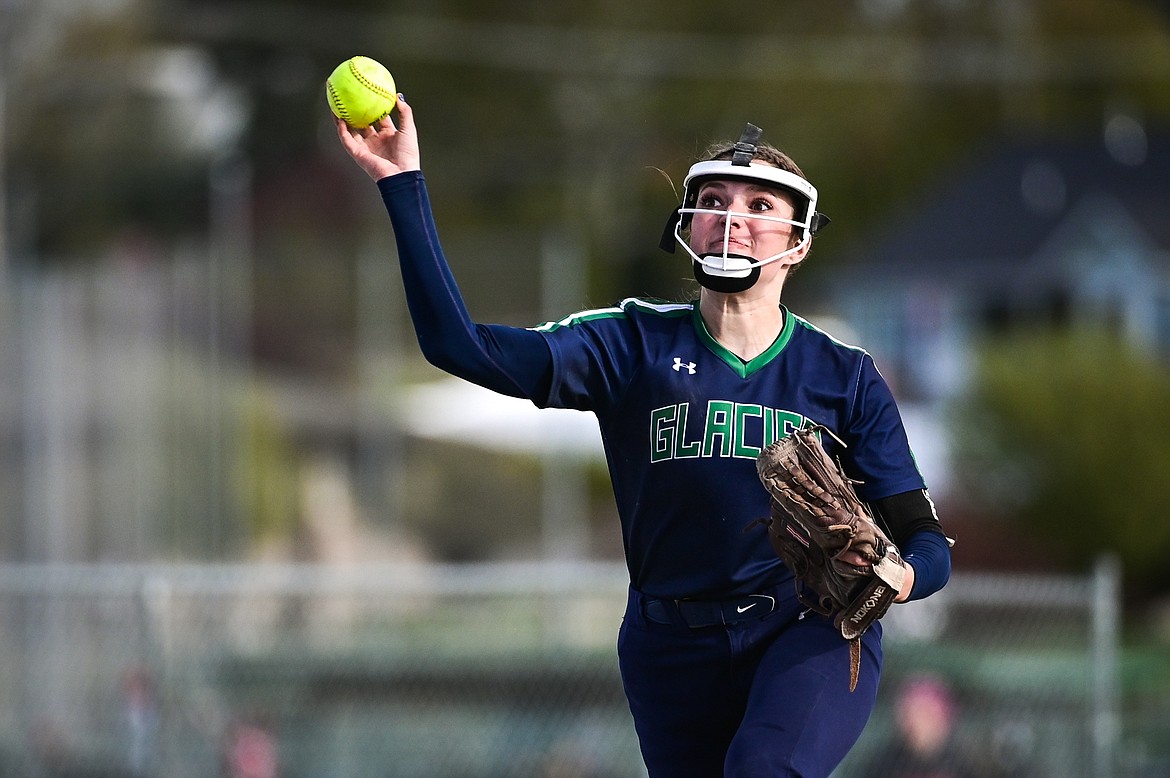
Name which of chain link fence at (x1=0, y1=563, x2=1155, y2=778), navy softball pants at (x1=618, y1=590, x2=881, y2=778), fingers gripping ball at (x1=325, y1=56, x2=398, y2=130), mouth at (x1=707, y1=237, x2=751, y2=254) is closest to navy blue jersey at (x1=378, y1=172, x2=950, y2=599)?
navy softball pants at (x1=618, y1=590, x2=881, y2=778)

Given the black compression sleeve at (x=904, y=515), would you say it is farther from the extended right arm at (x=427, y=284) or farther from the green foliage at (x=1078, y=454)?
the green foliage at (x=1078, y=454)

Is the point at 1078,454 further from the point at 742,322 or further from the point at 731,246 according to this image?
the point at 731,246

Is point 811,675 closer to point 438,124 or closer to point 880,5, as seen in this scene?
point 438,124

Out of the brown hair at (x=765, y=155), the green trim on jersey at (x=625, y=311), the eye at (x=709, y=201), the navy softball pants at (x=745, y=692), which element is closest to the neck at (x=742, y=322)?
the green trim on jersey at (x=625, y=311)

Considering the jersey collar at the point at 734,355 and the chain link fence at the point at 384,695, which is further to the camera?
the chain link fence at the point at 384,695

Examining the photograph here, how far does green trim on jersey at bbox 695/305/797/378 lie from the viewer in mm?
4121

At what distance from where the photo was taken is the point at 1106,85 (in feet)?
157

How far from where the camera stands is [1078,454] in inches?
725

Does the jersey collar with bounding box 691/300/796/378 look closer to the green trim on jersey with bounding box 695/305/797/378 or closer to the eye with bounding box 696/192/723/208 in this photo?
the green trim on jersey with bounding box 695/305/797/378

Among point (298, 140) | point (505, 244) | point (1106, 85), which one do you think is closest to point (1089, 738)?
point (505, 244)

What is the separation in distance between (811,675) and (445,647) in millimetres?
6993

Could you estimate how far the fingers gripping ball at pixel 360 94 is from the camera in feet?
12.4

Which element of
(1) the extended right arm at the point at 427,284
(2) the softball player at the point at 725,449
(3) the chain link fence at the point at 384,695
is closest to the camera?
(1) the extended right arm at the point at 427,284

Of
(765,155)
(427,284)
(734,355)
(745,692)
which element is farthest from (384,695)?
(427,284)
